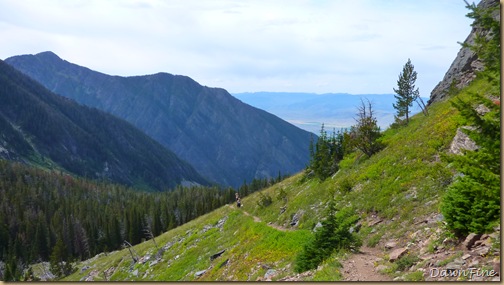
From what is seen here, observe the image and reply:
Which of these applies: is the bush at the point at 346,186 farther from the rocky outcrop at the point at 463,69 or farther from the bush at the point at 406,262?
the rocky outcrop at the point at 463,69

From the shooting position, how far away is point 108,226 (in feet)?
440

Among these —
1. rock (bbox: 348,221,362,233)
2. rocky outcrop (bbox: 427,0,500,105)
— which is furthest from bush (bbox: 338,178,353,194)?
rocky outcrop (bbox: 427,0,500,105)

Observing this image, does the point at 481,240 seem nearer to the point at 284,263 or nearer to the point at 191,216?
the point at 284,263

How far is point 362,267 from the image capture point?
17438mm

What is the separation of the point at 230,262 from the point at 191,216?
3920 inches

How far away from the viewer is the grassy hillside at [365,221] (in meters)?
18.9

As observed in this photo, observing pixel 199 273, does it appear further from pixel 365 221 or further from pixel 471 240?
pixel 471 240

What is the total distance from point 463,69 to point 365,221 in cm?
4187

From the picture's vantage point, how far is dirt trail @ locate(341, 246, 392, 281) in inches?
633

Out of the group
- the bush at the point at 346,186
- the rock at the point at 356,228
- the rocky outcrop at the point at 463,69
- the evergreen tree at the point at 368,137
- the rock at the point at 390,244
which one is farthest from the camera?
the rocky outcrop at the point at 463,69

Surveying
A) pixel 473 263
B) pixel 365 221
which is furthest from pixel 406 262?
pixel 365 221

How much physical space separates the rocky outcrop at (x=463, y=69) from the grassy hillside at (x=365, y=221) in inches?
268

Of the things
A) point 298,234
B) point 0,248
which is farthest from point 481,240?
point 0,248

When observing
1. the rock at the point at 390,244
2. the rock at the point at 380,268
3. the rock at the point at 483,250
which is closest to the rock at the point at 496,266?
the rock at the point at 483,250
